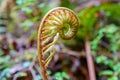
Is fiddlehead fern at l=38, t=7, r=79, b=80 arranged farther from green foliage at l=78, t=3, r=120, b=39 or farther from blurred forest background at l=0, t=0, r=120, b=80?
green foliage at l=78, t=3, r=120, b=39

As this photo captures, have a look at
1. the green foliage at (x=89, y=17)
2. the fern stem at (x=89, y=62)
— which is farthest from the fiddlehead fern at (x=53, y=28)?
the green foliage at (x=89, y=17)

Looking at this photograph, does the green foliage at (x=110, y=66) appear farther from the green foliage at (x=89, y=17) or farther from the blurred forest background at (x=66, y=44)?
the green foliage at (x=89, y=17)

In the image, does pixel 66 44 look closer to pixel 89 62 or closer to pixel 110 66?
pixel 89 62

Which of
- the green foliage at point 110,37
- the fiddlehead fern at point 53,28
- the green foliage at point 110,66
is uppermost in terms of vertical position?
the fiddlehead fern at point 53,28

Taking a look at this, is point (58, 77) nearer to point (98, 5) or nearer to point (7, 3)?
point (98, 5)

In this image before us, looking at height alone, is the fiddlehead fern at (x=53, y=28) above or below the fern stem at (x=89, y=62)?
above
